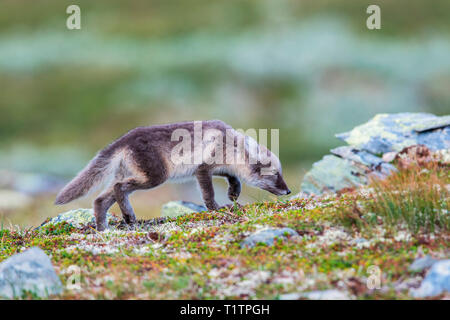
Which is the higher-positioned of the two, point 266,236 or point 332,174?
point 332,174

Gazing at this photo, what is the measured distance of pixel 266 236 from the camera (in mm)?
8352

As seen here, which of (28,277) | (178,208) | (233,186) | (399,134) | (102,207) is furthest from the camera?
(399,134)

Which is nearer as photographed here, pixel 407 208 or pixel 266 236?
pixel 407 208

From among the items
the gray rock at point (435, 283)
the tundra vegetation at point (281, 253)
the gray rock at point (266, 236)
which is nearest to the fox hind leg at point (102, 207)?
the tundra vegetation at point (281, 253)

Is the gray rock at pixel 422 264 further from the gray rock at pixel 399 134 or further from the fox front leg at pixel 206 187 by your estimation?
the gray rock at pixel 399 134

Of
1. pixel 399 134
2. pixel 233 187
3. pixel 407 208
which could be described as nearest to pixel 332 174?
pixel 399 134

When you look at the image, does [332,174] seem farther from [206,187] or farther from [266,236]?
[266,236]

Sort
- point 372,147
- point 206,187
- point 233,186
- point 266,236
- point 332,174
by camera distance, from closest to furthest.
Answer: point 266,236
point 206,187
point 233,186
point 332,174
point 372,147

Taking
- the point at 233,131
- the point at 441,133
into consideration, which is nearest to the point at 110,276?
the point at 233,131

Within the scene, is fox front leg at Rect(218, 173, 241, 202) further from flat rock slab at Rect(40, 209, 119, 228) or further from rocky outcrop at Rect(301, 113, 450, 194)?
flat rock slab at Rect(40, 209, 119, 228)

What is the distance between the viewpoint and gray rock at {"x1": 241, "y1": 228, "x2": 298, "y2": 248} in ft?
27.1

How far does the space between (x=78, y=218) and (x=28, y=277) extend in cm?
578

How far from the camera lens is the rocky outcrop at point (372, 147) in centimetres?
1512

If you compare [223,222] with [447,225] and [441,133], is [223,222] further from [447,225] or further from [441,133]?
[441,133]
